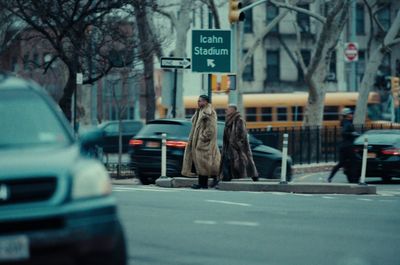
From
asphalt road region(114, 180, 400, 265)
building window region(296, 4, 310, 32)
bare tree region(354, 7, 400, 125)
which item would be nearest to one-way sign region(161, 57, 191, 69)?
asphalt road region(114, 180, 400, 265)

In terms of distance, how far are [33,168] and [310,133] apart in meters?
30.3

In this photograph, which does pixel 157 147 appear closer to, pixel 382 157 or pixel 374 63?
pixel 382 157

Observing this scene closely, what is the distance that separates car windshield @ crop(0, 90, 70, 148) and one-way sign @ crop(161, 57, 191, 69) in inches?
729

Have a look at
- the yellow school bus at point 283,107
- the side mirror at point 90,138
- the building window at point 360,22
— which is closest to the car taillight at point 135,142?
the side mirror at point 90,138

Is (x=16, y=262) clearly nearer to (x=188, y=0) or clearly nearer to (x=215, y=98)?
(x=188, y=0)

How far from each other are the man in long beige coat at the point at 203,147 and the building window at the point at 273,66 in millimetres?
52501

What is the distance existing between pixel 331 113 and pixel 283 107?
2.19 meters

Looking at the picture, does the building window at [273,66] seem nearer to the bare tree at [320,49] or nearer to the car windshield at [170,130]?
the bare tree at [320,49]

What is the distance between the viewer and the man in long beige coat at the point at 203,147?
2131 centimetres

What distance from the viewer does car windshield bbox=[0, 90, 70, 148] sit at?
27.2ft

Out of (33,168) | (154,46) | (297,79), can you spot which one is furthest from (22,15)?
(297,79)

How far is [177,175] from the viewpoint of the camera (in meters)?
24.5

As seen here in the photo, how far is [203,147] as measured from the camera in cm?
2166

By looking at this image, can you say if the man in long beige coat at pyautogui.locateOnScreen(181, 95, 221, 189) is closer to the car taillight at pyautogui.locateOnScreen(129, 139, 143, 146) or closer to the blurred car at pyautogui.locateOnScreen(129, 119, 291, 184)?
the blurred car at pyautogui.locateOnScreen(129, 119, 291, 184)
